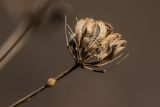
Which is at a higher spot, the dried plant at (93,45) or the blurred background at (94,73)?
the blurred background at (94,73)

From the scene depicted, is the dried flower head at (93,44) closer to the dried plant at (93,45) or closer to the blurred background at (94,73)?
the dried plant at (93,45)

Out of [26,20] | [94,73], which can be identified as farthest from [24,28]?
[94,73]

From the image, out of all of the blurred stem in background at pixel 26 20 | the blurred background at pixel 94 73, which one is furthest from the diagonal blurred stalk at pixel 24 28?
the blurred background at pixel 94 73

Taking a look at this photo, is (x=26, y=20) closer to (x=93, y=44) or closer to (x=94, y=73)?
(x=93, y=44)

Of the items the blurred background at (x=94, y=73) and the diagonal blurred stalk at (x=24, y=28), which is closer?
the diagonal blurred stalk at (x=24, y=28)

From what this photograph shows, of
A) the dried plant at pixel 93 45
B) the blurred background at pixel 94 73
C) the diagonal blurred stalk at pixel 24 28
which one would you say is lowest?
the dried plant at pixel 93 45

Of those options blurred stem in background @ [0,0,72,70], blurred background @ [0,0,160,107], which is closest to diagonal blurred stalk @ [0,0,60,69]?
blurred stem in background @ [0,0,72,70]
